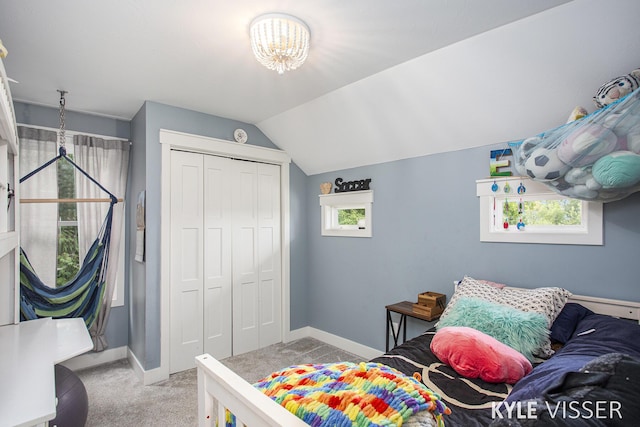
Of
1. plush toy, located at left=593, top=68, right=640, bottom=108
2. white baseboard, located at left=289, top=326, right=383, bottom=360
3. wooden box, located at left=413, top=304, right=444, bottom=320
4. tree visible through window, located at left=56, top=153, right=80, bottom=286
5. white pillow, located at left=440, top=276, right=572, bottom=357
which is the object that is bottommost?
white baseboard, located at left=289, top=326, right=383, bottom=360

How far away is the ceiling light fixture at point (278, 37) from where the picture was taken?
172 cm

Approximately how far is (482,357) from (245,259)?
2.55m

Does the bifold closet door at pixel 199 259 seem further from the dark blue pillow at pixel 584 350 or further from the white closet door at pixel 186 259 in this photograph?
the dark blue pillow at pixel 584 350

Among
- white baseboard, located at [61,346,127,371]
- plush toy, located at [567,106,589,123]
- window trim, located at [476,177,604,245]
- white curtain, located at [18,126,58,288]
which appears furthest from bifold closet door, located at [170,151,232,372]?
plush toy, located at [567,106,589,123]

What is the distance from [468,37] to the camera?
195 cm

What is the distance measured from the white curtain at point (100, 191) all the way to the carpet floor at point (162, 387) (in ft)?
1.40

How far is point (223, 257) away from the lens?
11.0 ft

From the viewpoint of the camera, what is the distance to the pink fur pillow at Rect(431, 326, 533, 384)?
1.57 meters

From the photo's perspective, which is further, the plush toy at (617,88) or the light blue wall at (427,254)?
the light blue wall at (427,254)

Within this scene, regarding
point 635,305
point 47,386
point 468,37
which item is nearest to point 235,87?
point 468,37

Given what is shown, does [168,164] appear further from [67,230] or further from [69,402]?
[69,402]

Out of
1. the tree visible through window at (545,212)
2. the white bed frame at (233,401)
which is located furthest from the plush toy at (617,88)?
the white bed frame at (233,401)

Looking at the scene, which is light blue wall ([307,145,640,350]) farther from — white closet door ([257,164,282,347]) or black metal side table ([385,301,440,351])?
white closet door ([257,164,282,347])

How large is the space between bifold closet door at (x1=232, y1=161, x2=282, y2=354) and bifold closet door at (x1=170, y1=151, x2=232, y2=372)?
0.12 meters
